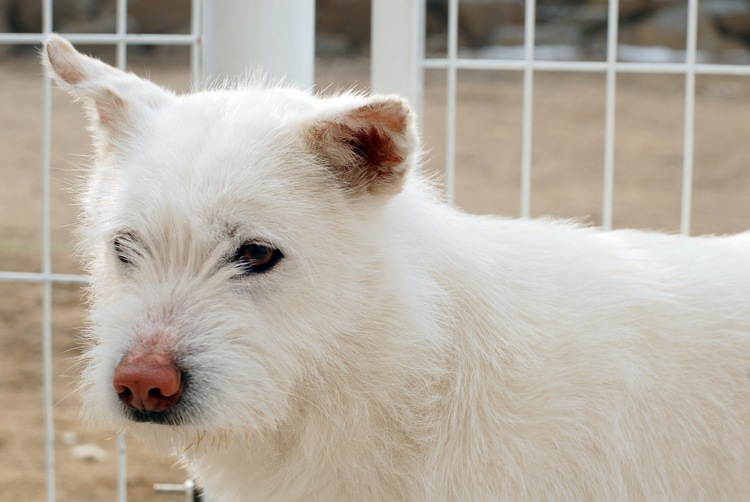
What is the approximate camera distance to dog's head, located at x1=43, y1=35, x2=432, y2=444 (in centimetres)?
181

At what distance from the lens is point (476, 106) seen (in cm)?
1552

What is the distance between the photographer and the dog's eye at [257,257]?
1915 millimetres

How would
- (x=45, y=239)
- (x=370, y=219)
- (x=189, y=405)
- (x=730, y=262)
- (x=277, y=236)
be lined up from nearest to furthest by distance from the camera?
(x=189, y=405)
(x=277, y=236)
(x=370, y=219)
(x=730, y=262)
(x=45, y=239)

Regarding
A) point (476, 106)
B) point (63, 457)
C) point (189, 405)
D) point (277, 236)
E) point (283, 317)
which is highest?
point (476, 106)

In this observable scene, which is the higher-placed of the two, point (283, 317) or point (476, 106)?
point (476, 106)

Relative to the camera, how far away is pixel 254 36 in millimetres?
2859

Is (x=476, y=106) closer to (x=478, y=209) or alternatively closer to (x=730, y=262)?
(x=478, y=209)

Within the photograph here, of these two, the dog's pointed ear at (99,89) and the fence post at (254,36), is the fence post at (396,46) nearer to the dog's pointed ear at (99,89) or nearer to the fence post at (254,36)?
the fence post at (254,36)

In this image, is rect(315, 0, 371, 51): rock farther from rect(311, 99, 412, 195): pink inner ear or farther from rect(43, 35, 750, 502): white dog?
rect(311, 99, 412, 195): pink inner ear

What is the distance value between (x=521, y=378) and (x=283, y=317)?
2.31 ft

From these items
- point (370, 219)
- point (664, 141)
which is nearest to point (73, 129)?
point (664, 141)

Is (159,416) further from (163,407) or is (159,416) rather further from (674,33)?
(674,33)

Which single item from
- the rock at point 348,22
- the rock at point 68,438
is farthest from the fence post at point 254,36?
the rock at point 348,22

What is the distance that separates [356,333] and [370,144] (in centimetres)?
52
